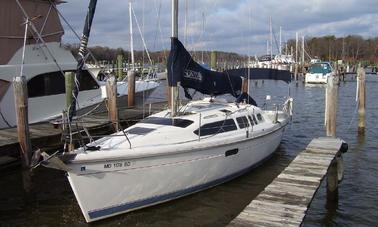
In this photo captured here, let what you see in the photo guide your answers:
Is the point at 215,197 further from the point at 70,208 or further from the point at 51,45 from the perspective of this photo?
the point at 51,45

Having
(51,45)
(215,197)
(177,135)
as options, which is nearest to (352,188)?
(215,197)

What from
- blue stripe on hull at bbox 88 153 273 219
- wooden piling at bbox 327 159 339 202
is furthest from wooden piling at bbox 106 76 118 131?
wooden piling at bbox 327 159 339 202

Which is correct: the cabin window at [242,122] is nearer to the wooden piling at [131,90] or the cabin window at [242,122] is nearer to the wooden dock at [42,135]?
the wooden dock at [42,135]

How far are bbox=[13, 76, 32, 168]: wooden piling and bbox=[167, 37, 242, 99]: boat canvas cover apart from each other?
12.7 feet

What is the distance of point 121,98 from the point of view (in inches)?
856

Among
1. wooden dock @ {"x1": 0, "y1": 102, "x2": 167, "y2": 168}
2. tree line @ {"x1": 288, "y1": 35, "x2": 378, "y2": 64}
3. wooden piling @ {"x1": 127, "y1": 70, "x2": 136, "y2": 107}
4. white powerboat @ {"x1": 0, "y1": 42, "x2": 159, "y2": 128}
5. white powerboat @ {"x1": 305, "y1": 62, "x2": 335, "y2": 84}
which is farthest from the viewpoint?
tree line @ {"x1": 288, "y1": 35, "x2": 378, "y2": 64}

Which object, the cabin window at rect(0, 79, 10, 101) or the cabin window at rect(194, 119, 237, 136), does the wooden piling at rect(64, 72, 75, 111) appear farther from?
the cabin window at rect(194, 119, 237, 136)

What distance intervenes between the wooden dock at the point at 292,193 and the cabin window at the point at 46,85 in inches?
394

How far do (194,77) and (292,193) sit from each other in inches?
196

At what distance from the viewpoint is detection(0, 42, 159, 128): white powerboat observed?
Answer: 15.6m

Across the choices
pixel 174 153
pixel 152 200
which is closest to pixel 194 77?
pixel 174 153

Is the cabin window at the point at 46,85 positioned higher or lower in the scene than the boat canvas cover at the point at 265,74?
lower

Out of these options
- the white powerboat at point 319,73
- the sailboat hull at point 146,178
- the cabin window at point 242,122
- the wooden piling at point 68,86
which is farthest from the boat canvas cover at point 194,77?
the white powerboat at point 319,73

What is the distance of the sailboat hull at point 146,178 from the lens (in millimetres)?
9289
